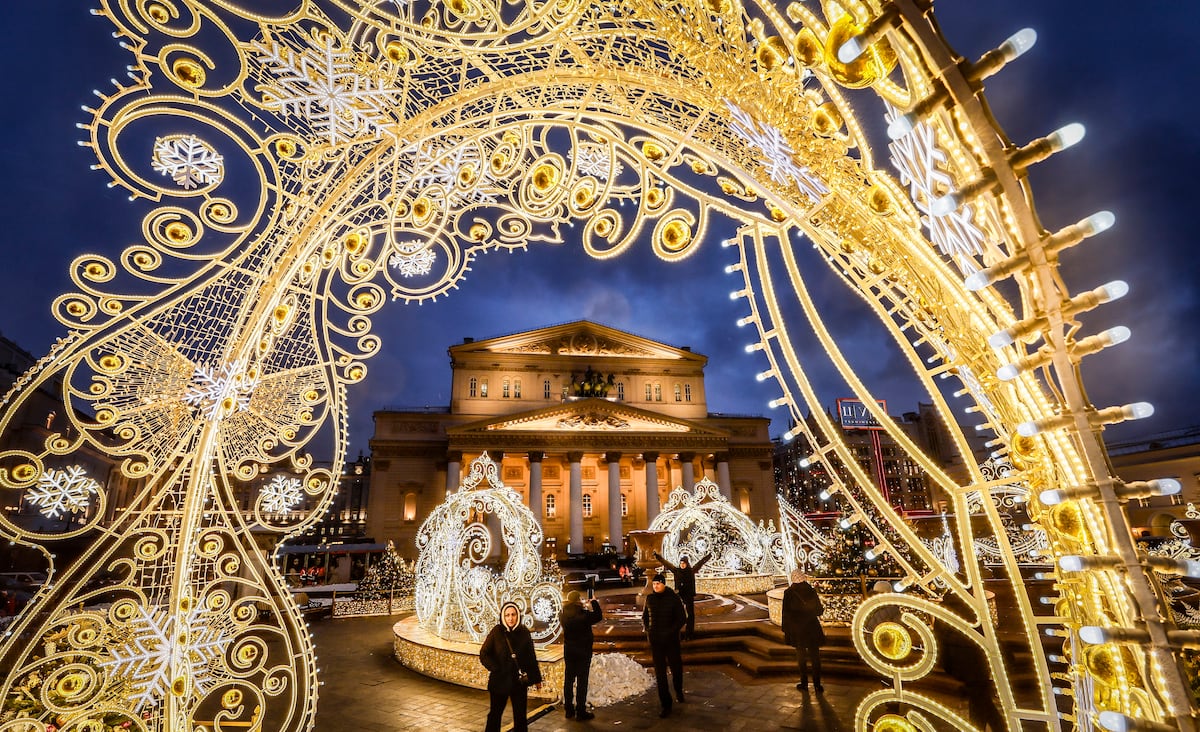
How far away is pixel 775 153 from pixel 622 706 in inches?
253

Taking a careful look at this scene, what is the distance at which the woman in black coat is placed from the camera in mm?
4820

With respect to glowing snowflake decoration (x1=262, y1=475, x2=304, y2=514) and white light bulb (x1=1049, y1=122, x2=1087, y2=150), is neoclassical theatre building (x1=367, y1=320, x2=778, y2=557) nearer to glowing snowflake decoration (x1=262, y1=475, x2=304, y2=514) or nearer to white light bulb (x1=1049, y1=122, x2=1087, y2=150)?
glowing snowflake decoration (x1=262, y1=475, x2=304, y2=514)

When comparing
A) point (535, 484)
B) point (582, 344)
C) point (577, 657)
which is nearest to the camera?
point (577, 657)

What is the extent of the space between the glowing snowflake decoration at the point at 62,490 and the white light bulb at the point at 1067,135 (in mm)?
4292

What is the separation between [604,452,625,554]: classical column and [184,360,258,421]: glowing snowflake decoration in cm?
2846

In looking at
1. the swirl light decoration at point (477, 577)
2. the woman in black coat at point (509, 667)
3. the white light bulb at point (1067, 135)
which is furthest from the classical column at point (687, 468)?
the white light bulb at point (1067, 135)

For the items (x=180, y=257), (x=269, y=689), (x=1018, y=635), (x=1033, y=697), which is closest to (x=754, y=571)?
(x=1018, y=635)

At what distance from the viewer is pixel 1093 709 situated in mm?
1543

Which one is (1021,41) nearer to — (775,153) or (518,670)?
(775,153)

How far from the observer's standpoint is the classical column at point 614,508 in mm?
30866

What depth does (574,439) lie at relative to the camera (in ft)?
107

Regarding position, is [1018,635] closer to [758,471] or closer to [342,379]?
[342,379]

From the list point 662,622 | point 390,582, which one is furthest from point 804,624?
point 390,582

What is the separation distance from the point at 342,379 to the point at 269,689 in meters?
2.01
